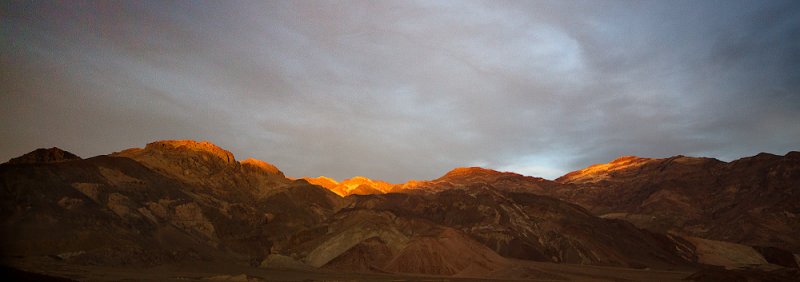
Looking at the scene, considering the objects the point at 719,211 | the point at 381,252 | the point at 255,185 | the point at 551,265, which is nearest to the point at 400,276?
the point at 381,252

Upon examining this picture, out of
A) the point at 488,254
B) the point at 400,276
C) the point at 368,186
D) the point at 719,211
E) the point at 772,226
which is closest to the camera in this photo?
the point at 400,276

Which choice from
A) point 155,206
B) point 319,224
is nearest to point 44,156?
point 155,206

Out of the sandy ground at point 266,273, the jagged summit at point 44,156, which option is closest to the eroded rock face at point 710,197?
the sandy ground at point 266,273

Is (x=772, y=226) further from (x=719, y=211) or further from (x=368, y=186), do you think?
(x=368, y=186)

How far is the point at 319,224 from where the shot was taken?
78375mm

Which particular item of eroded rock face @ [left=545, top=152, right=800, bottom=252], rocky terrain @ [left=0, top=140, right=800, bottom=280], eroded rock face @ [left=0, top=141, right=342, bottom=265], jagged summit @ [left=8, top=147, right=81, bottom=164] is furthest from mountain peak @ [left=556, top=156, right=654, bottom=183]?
jagged summit @ [left=8, top=147, right=81, bottom=164]

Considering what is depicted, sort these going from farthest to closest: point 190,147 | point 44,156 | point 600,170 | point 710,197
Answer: point 600,170, point 710,197, point 190,147, point 44,156

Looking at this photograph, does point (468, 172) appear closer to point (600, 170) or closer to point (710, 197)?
point (600, 170)

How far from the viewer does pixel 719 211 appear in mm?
115375

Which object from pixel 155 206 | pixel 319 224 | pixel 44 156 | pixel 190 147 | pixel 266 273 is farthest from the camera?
pixel 190 147

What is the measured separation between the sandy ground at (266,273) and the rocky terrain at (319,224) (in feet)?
3.39

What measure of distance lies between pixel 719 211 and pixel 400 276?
8829cm

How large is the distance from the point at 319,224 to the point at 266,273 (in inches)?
958

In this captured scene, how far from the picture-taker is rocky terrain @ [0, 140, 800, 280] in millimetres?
55969
